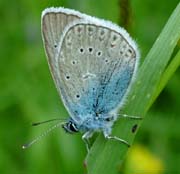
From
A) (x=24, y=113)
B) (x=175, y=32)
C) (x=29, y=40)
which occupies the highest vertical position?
(x=175, y=32)

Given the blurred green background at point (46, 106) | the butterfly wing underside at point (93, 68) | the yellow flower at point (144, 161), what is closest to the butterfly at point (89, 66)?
the butterfly wing underside at point (93, 68)

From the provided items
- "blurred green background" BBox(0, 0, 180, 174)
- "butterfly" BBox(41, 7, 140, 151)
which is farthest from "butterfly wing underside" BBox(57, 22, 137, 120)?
"blurred green background" BBox(0, 0, 180, 174)

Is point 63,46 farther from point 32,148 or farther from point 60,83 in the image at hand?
point 32,148

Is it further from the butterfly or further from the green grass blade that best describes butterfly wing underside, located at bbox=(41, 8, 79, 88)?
the green grass blade

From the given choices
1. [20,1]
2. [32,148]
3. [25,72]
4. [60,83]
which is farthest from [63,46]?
[20,1]

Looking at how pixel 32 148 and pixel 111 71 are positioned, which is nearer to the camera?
pixel 111 71

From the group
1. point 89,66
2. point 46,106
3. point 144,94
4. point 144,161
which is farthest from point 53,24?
point 144,161

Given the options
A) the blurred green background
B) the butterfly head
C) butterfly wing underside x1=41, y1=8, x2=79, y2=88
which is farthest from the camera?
the blurred green background
